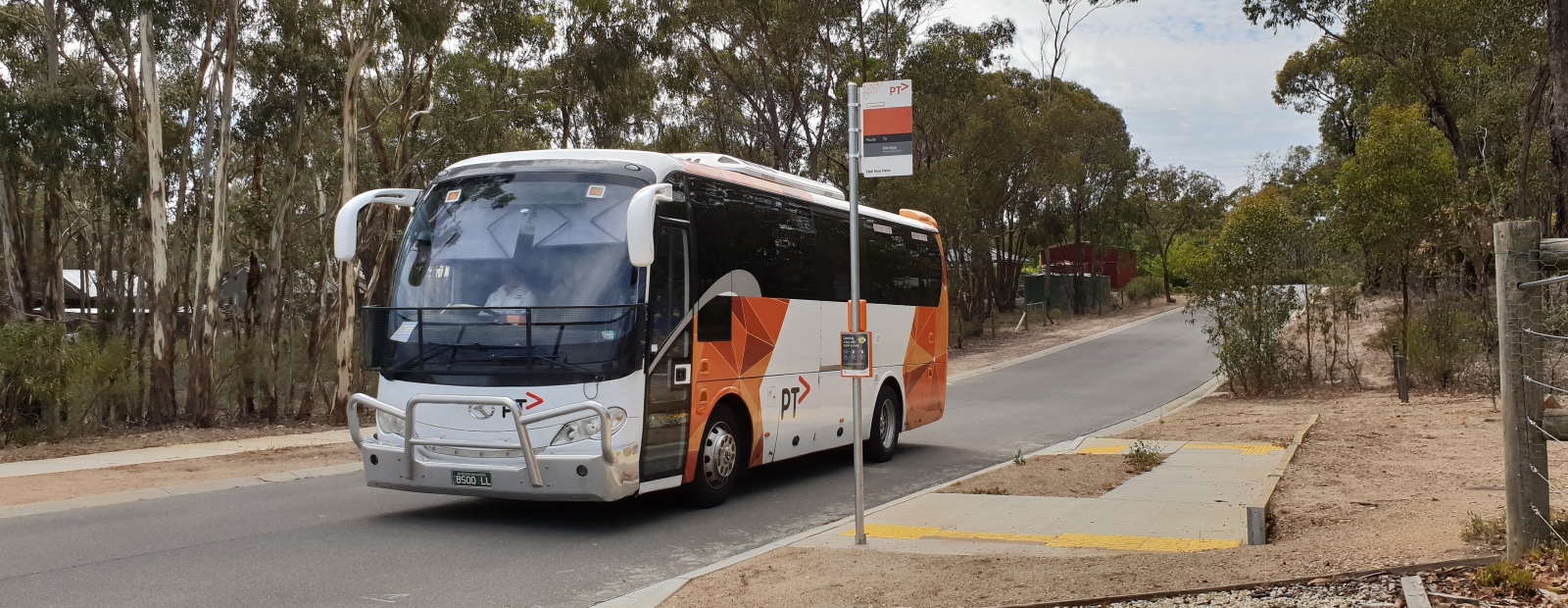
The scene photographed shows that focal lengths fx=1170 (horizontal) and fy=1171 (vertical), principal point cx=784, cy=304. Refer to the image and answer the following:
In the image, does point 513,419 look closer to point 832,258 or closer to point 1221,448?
point 832,258

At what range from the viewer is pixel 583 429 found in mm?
8953

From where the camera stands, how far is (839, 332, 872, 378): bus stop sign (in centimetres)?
801

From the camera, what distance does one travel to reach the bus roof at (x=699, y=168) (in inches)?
382

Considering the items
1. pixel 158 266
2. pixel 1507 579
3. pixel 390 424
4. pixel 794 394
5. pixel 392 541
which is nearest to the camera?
pixel 1507 579

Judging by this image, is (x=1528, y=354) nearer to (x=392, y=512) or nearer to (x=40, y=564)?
(x=392, y=512)

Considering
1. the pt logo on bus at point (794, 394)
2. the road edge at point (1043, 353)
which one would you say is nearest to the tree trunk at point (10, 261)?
the pt logo on bus at point (794, 394)

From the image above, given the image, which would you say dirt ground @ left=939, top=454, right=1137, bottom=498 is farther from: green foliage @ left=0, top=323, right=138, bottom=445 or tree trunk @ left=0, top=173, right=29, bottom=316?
tree trunk @ left=0, top=173, right=29, bottom=316

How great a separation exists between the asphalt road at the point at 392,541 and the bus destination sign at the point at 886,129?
3.10 metres

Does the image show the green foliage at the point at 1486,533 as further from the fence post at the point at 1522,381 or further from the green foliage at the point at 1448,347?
the green foliage at the point at 1448,347

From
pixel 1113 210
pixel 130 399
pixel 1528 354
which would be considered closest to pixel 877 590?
pixel 1528 354

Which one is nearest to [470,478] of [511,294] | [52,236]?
[511,294]

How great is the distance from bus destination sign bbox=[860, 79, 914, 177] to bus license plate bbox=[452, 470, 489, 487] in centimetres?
376

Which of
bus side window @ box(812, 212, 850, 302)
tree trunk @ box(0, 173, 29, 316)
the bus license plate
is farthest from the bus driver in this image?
tree trunk @ box(0, 173, 29, 316)

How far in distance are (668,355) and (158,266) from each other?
46.7ft
